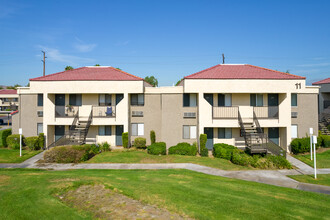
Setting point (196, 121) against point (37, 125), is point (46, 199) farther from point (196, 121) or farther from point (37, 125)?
point (37, 125)

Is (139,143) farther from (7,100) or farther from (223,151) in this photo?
(7,100)

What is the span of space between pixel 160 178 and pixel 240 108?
1287 centimetres

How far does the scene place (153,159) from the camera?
62.4 ft

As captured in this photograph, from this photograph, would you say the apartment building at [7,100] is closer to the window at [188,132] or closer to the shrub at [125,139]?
the shrub at [125,139]

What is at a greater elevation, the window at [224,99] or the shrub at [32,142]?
the window at [224,99]

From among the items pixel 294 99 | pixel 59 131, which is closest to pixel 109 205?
pixel 59 131

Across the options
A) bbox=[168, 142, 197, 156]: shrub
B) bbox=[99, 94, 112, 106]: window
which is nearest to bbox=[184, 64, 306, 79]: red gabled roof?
bbox=[168, 142, 197, 156]: shrub

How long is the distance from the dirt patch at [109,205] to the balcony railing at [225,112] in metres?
14.0

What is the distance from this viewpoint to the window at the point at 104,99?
23.5 meters

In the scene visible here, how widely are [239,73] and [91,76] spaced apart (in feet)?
48.3

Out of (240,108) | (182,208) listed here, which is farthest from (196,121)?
(182,208)

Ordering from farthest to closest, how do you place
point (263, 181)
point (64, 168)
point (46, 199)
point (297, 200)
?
1. point (64, 168)
2. point (263, 181)
3. point (297, 200)
4. point (46, 199)

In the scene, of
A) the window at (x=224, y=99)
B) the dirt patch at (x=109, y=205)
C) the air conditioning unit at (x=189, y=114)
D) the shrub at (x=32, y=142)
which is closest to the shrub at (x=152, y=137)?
the air conditioning unit at (x=189, y=114)

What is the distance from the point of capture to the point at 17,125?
2373cm
